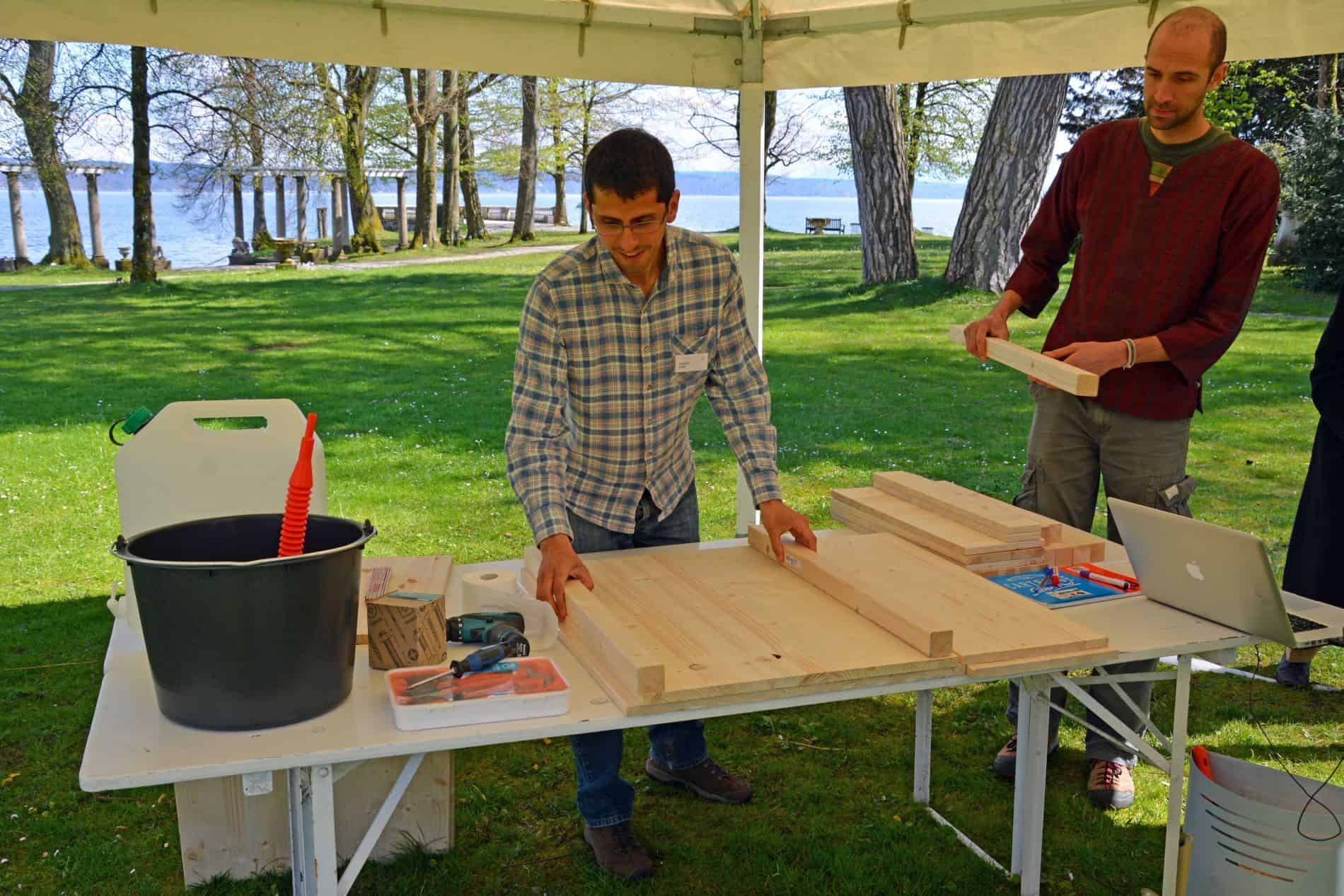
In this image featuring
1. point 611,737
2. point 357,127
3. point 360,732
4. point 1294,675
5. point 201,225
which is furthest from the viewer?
point 201,225

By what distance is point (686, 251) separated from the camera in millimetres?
2852

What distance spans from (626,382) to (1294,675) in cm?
314

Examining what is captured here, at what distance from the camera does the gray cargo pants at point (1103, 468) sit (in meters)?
3.21

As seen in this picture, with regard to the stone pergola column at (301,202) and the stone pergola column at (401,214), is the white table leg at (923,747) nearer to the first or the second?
the stone pergola column at (401,214)

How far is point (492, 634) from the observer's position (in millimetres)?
2379

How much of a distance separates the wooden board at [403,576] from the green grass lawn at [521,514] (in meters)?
0.86

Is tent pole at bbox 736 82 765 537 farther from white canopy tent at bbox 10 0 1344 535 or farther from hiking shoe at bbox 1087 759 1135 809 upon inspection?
hiking shoe at bbox 1087 759 1135 809

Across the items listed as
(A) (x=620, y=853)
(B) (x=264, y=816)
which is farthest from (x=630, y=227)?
(B) (x=264, y=816)

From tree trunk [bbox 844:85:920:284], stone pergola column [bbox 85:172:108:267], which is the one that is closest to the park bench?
stone pergola column [bbox 85:172:108:267]

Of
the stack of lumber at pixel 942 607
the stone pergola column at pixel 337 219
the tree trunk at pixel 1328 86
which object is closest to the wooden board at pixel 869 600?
the stack of lumber at pixel 942 607

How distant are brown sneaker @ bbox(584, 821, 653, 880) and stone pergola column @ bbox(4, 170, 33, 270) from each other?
67.8 feet

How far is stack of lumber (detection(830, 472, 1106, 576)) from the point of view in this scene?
290cm

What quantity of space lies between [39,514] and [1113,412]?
6004 millimetres

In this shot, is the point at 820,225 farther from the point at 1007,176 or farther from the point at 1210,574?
the point at 1210,574
